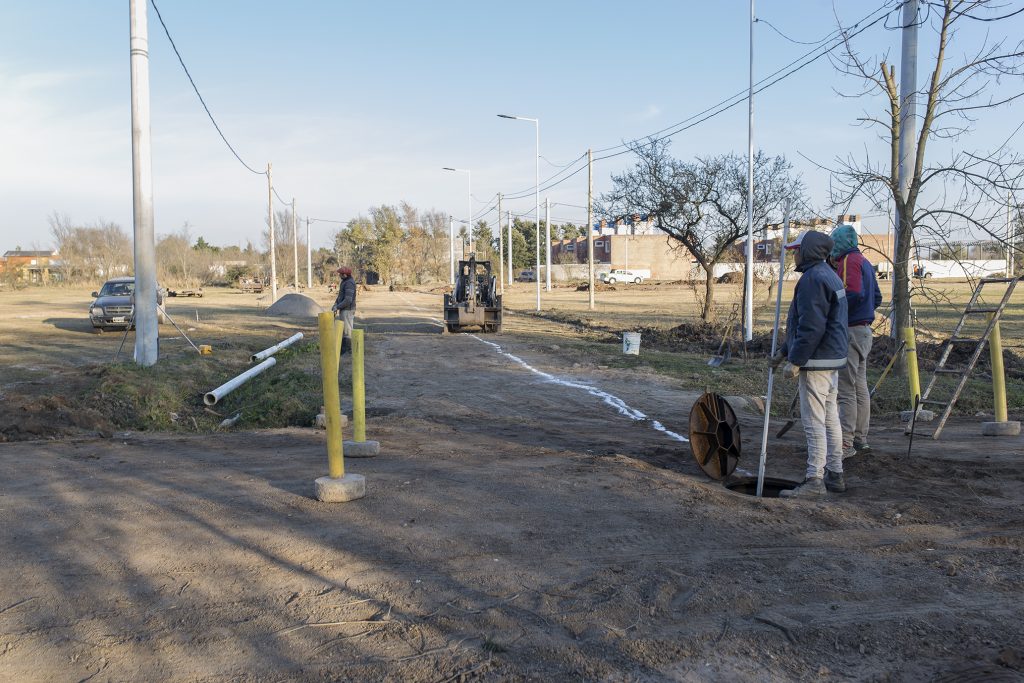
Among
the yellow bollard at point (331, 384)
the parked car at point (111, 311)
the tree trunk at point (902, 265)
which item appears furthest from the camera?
the parked car at point (111, 311)

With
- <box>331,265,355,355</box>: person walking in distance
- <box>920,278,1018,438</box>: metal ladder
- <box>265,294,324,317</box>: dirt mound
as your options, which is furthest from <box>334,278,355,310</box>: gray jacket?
<box>265,294,324,317</box>: dirt mound

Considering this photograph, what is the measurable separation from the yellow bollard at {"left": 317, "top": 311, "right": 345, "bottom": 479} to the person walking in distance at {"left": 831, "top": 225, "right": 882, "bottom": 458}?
15.0 ft

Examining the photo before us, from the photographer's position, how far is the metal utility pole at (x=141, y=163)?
14453 mm

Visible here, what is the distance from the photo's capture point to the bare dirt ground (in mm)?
3412

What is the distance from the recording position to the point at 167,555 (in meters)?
4.54

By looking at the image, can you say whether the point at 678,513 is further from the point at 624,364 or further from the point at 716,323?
the point at 716,323

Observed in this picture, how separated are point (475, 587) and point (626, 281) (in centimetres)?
9024

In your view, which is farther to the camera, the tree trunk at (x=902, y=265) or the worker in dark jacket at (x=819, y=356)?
the tree trunk at (x=902, y=265)

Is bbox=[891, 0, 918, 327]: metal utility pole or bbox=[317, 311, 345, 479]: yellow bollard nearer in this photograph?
bbox=[317, 311, 345, 479]: yellow bollard

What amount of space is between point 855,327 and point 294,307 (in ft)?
99.0

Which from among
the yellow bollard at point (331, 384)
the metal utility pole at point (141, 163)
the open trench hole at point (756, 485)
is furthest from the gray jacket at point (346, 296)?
the open trench hole at point (756, 485)

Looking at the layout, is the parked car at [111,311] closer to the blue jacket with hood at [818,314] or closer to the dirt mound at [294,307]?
the dirt mound at [294,307]

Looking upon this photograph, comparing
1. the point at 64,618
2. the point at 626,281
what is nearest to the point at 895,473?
the point at 64,618

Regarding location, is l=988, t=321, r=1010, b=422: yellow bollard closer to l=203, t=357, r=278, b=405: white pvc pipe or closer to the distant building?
l=203, t=357, r=278, b=405: white pvc pipe
